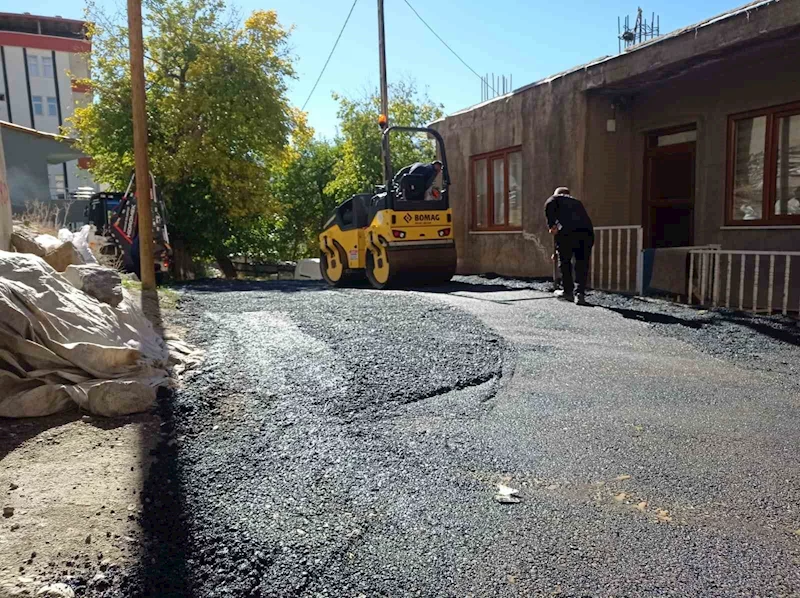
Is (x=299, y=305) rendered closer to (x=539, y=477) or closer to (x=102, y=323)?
(x=102, y=323)

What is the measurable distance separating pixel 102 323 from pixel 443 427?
286 cm

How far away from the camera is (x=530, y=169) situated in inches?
480

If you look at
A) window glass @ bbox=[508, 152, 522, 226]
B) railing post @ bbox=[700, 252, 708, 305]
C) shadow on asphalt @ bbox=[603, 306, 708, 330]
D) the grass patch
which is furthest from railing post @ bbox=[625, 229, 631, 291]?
the grass patch

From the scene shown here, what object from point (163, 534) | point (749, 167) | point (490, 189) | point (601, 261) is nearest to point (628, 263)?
point (601, 261)

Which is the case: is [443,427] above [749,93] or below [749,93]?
below

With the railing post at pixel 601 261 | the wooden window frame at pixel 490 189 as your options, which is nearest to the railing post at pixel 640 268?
the railing post at pixel 601 261

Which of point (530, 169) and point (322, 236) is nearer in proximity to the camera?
point (530, 169)

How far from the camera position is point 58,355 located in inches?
180

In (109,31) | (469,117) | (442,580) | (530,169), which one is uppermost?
(109,31)

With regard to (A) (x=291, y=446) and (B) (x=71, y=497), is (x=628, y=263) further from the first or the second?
(B) (x=71, y=497)

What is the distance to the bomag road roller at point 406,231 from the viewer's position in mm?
11219

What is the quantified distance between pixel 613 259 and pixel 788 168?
2.73 m

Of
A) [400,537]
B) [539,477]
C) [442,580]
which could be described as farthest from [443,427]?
[442,580]

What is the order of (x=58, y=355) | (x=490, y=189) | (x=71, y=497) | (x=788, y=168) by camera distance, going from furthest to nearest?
(x=490, y=189)
(x=788, y=168)
(x=58, y=355)
(x=71, y=497)
